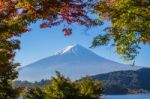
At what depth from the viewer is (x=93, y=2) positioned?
1548cm

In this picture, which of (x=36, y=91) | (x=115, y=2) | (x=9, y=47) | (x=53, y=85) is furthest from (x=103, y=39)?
(x=36, y=91)

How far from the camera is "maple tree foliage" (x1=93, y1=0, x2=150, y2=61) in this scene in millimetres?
17625

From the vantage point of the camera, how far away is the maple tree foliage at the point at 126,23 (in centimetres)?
1762

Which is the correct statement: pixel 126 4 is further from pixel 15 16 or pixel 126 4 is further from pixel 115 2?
pixel 15 16

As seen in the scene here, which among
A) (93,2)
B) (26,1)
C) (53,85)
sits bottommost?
(26,1)

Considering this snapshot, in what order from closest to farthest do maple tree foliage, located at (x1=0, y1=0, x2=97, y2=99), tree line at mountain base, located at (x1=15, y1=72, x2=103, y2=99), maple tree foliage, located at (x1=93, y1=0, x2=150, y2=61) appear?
maple tree foliage, located at (x1=0, y1=0, x2=97, y2=99), maple tree foliage, located at (x1=93, y1=0, x2=150, y2=61), tree line at mountain base, located at (x1=15, y1=72, x2=103, y2=99)

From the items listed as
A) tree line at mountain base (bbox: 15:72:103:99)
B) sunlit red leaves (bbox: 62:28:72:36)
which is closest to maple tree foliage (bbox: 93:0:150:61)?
sunlit red leaves (bbox: 62:28:72:36)

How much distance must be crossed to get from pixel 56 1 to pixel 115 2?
A: 21.7 feet

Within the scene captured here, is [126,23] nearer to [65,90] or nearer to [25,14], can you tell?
[25,14]

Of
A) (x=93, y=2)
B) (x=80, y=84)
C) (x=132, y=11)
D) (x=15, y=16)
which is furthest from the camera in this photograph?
(x=80, y=84)

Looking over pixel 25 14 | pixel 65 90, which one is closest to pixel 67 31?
pixel 25 14

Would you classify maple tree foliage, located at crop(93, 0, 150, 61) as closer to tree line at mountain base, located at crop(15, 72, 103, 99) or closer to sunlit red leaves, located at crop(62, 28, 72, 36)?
sunlit red leaves, located at crop(62, 28, 72, 36)

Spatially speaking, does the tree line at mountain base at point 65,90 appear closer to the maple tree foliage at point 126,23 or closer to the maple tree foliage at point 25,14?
the maple tree foliage at point 126,23

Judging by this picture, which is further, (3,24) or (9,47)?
(9,47)
